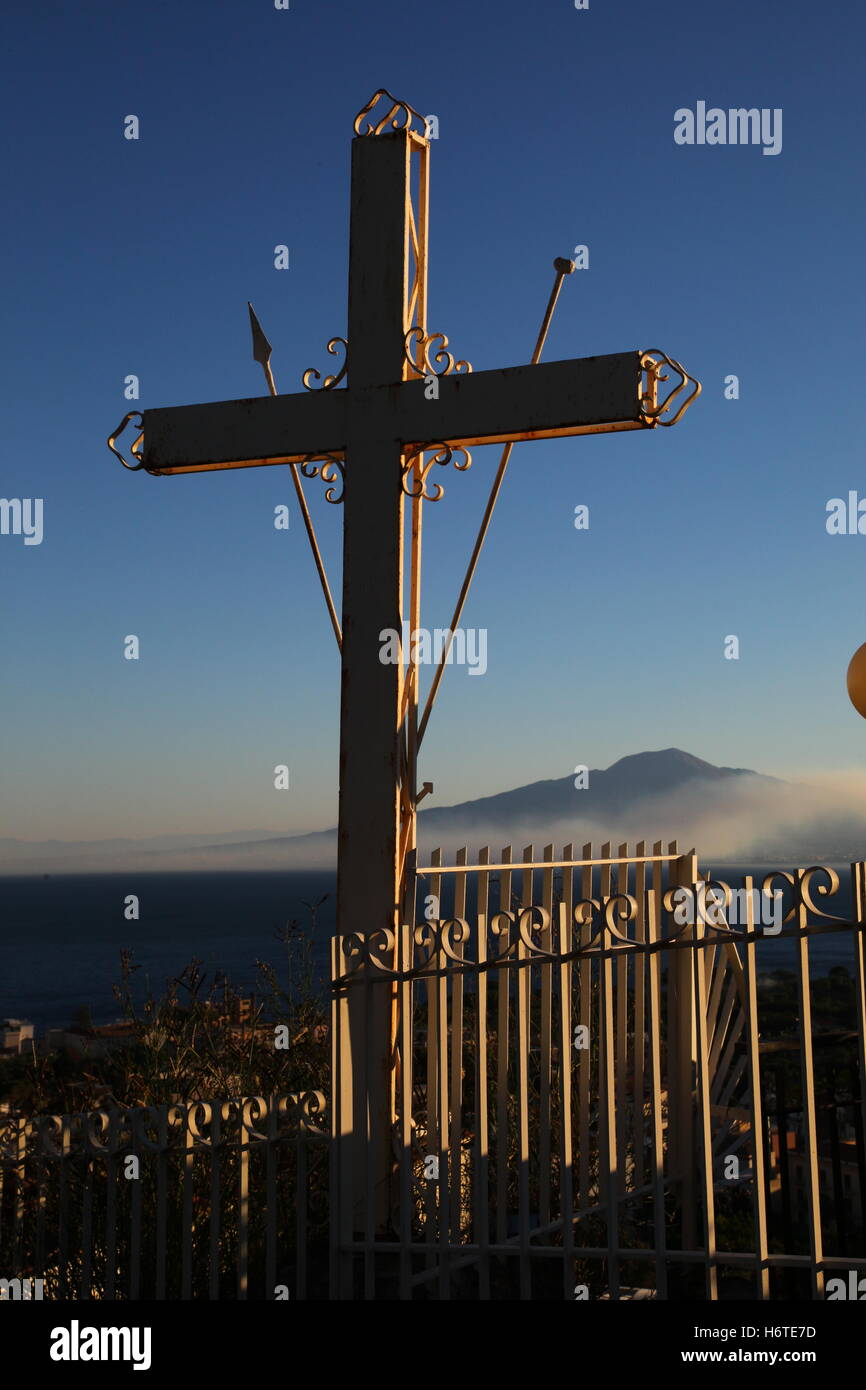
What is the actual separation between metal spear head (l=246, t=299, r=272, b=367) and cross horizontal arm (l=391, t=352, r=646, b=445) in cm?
85

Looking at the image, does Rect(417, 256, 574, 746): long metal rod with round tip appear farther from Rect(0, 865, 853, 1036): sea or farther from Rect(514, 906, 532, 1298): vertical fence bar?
Rect(0, 865, 853, 1036): sea

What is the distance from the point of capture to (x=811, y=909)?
387 cm

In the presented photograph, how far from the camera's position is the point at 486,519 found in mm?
5652

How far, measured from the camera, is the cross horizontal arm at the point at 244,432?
5777 millimetres

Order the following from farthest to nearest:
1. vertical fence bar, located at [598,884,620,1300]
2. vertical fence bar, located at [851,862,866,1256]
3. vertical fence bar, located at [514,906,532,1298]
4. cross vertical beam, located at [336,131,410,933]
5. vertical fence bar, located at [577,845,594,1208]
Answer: cross vertical beam, located at [336,131,410,933], vertical fence bar, located at [577,845,594,1208], vertical fence bar, located at [514,906,532,1298], vertical fence bar, located at [598,884,620,1300], vertical fence bar, located at [851,862,866,1256]

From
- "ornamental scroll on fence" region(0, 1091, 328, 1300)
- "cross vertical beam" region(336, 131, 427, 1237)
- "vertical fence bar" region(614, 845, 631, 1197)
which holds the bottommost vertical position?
"ornamental scroll on fence" region(0, 1091, 328, 1300)

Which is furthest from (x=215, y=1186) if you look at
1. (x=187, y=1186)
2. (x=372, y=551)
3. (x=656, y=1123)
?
(x=372, y=551)

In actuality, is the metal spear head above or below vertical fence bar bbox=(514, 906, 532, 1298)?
above

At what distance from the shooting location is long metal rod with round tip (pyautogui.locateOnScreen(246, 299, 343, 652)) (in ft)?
18.9

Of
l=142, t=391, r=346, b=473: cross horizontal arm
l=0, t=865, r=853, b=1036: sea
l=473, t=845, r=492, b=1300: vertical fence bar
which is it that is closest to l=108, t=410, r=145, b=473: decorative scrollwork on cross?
l=142, t=391, r=346, b=473: cross horizontal arm

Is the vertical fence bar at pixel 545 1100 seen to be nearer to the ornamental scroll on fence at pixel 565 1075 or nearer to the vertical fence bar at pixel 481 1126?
the ornamental scroll on fence at pixel 565 1075

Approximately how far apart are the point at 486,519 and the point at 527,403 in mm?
543

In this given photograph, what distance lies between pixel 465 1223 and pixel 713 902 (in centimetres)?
235

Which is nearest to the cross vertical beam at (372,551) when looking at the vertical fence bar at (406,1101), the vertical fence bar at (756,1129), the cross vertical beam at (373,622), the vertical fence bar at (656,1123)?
the cross vertical beam at (373,622)
